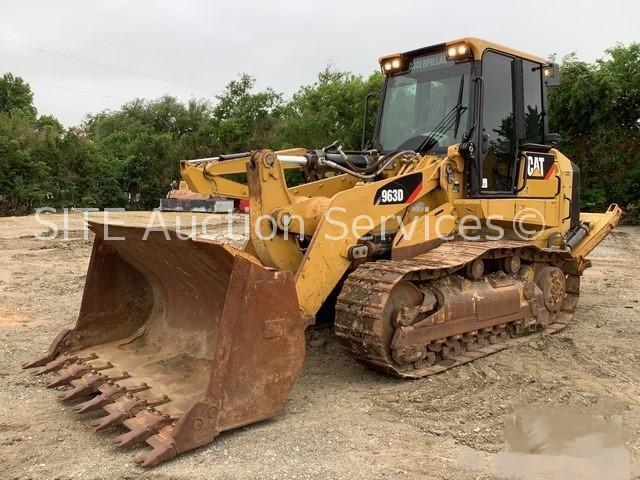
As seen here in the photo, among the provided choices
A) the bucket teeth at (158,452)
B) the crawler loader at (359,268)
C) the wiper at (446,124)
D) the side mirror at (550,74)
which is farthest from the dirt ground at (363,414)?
the side mirror at (550,74)

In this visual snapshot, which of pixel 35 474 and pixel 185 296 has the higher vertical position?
pixel 185 296

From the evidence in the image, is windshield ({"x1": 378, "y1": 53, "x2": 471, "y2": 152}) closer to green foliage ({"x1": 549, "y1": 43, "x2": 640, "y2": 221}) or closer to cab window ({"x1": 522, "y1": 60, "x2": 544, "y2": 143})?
cab window ({"x1": 522, "y1": 60, "x2": 544, "y2": 143})

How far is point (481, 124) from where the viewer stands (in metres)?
5.75

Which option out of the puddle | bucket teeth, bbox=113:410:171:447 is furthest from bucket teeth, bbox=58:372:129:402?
the puddle

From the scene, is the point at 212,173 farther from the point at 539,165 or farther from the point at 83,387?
the point at 539,165

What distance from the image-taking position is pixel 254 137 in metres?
32.0

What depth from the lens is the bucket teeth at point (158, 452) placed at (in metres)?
3.32

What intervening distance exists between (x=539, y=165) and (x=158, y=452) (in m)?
4.89

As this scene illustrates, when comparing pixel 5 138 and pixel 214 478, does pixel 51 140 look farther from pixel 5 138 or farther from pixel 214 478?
pixel 214 478

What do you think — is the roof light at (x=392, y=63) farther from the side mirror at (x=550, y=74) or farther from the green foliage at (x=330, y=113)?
the green foliage at (x=330, y=113)

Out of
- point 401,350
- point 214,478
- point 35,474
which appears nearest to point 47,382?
point 35,474

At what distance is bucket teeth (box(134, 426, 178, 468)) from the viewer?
3324 millimetres

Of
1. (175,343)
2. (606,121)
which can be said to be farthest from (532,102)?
(606,121)

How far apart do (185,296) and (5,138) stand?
21.9 metres
